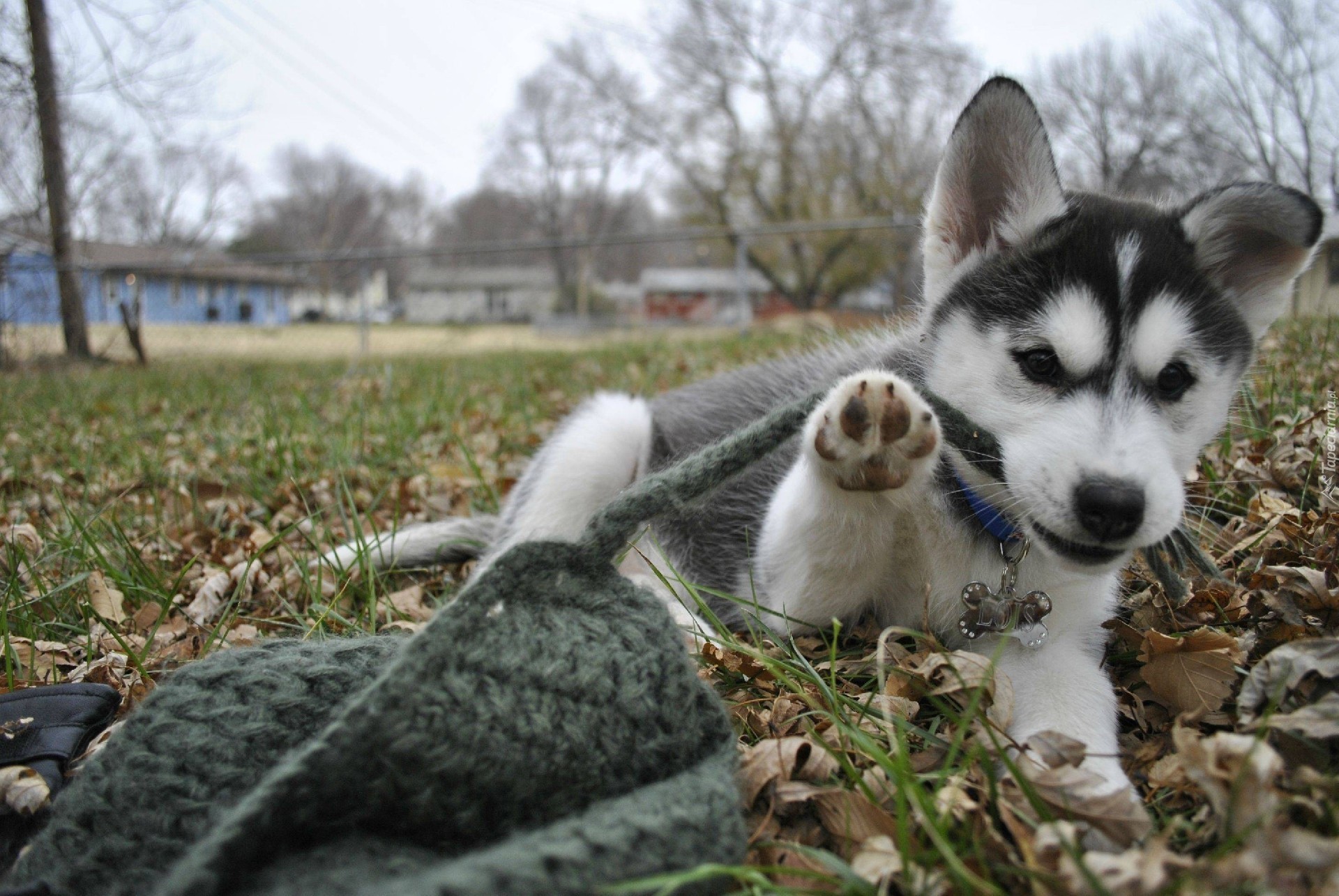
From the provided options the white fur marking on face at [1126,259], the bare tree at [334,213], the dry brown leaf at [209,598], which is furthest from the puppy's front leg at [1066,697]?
the bare tree at [334,213]

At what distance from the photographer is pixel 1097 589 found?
68.2 inches

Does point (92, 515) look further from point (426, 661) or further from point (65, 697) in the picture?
point (426, 661)

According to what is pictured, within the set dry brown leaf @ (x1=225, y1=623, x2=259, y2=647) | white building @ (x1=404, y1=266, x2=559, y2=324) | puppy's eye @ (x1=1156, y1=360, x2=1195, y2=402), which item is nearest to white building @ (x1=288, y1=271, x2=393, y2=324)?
dry brown leaf @ (x1=225, y1=623, x2=259, y2=647)

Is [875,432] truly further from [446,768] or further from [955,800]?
[446,768]

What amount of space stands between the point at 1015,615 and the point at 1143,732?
1.07 feet

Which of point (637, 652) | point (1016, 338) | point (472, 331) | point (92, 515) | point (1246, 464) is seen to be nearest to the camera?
point (637, 652)

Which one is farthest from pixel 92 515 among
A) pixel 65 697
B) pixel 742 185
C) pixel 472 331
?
pixel 742 185

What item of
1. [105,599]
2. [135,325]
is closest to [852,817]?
[105,599]

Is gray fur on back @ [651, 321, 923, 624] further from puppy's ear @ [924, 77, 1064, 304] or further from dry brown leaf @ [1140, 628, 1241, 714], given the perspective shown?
dry brown leaf @ [1140, 628, 1241, 714]

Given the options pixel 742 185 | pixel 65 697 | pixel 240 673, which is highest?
pixel 742 185

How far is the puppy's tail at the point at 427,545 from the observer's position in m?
2.42

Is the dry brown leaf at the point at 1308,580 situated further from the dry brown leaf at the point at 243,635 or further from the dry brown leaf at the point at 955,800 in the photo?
the dry brown leaf at the point at 243,635

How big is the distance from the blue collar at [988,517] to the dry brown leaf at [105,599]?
2198 millimetres

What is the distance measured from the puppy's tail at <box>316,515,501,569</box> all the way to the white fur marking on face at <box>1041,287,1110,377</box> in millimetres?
1793
